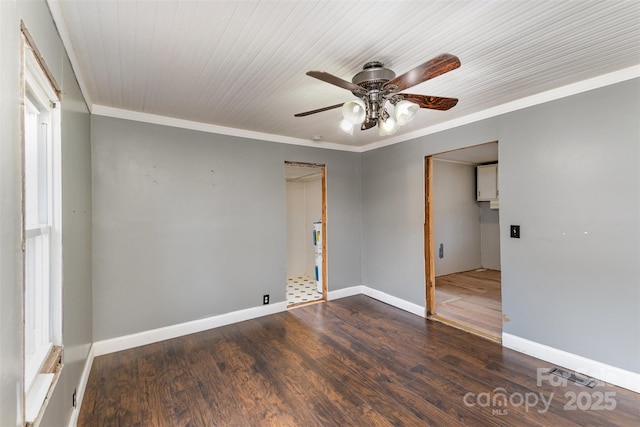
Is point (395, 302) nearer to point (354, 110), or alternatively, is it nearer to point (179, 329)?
point (179, 329)

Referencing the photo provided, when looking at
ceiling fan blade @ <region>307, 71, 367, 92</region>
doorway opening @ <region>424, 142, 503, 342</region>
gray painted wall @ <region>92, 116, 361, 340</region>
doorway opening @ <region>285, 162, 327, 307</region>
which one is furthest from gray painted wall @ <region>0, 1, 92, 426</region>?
doorway opening @ <region>424, 142, 503, 342</region>

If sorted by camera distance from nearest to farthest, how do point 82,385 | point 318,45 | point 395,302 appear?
1. point 318,45
2. point 82,385
3. point 395,302

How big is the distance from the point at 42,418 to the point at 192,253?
85.0 inches

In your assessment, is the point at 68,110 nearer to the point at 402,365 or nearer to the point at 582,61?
the point at 402,365

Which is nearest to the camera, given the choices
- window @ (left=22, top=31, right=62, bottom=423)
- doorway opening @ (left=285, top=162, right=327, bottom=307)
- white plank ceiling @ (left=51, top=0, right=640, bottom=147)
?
window @ (left=22, top=31, right=62, bottom=423)

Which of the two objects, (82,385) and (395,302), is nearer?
(82,385)

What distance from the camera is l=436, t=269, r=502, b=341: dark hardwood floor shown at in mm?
3395

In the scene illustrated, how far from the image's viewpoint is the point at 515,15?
154 centimetres

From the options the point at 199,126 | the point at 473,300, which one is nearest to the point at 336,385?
the point at 473,300

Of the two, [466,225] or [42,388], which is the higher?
[466,225]

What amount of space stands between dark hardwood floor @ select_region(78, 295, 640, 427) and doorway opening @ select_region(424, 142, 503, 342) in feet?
6.13

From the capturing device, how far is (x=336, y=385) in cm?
230

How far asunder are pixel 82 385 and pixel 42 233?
146 centimetres

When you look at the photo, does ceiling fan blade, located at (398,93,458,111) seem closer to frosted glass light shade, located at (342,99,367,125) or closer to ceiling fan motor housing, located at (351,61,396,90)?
ceiling fan motor housing, located at (351,61,396,90)
